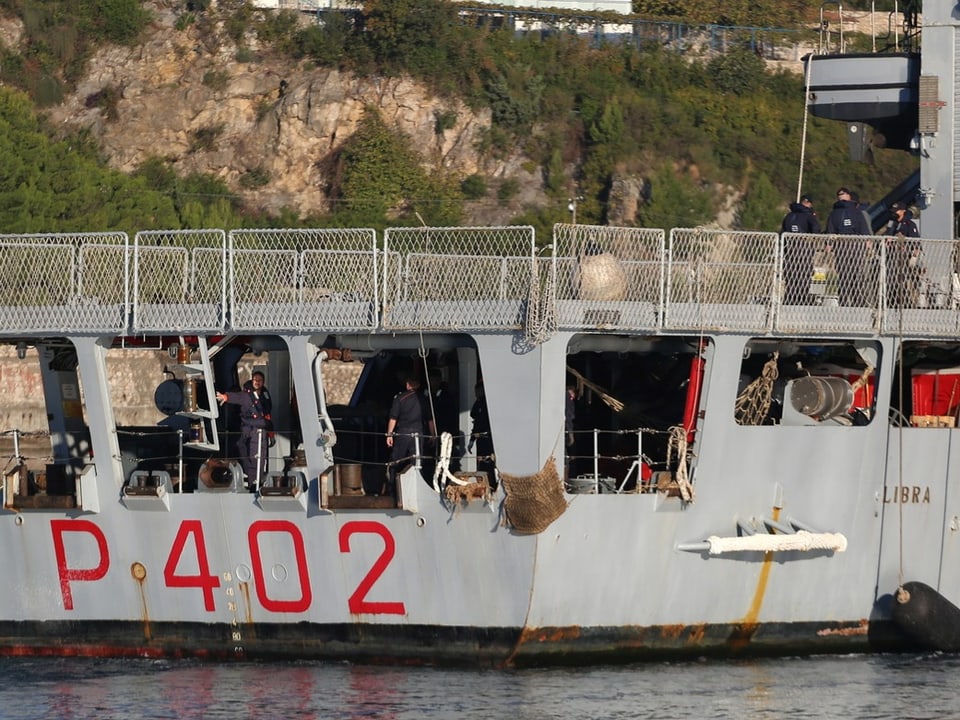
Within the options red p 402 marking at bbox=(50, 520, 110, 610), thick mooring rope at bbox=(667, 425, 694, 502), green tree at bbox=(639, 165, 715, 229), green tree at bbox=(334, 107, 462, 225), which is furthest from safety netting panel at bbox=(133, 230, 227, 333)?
green tree at bbox=(639, 165, 715, 229)

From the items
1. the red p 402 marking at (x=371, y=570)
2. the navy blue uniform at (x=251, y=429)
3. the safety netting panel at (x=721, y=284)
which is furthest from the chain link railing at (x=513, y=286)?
the red p 402 marking at (x=371, y=570)

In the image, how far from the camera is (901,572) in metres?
19.2

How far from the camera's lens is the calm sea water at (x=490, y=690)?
55.0ft

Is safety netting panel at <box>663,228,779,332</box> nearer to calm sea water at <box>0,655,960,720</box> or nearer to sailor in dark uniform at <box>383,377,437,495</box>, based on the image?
sailor in dark uniform at <box>383,377,437,495</box>

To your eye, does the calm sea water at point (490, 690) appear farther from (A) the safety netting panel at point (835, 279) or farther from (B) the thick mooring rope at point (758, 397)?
(A) the safety netting panel at point (835, 279)

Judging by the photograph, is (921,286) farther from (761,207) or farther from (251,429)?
(761,207)

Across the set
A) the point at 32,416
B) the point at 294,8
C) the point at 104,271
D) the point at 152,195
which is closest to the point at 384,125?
the point at 294,8

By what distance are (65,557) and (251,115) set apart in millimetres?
47271

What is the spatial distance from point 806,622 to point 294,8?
53366mm

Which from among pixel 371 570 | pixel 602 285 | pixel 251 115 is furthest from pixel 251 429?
pixel 251 115

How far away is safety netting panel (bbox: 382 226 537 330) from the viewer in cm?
1745

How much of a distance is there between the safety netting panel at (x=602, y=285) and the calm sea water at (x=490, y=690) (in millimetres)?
3797

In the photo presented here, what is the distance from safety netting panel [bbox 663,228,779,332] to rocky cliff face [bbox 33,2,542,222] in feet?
139

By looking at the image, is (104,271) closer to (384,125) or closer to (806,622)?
(806,622)
